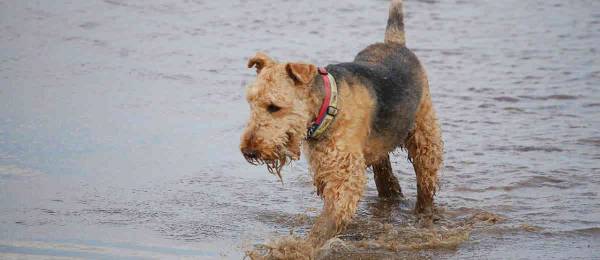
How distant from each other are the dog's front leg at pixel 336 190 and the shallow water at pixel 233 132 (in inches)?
7.4

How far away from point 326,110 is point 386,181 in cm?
172

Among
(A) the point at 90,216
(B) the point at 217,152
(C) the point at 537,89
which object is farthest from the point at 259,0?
(A) the point at 90,216

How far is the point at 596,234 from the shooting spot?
5.89 m

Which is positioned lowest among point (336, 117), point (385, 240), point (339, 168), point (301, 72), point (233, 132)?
point (385, 240)

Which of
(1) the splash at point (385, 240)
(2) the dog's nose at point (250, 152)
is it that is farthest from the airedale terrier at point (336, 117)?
(1) the splash at point (385, 240)

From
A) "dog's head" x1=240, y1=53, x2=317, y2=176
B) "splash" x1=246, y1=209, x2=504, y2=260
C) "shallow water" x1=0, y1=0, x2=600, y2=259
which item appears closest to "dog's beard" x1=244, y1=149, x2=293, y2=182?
"dog's head" x1=240, y1=53, x2=317, y2=176

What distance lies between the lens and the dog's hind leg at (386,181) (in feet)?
22.1

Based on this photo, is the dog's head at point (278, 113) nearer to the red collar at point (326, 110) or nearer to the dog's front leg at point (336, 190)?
the red collar at point (326, 110)

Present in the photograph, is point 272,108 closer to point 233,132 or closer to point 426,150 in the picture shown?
point 426,150

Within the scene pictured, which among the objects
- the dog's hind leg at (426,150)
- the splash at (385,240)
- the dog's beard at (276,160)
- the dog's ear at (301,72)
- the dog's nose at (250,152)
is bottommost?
the splash at (385,240)

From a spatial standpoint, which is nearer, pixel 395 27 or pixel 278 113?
pixel 278 113

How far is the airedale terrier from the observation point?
4.96 meters

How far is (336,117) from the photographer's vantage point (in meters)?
5.30

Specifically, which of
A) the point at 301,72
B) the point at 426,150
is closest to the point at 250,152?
the point at 301,72
